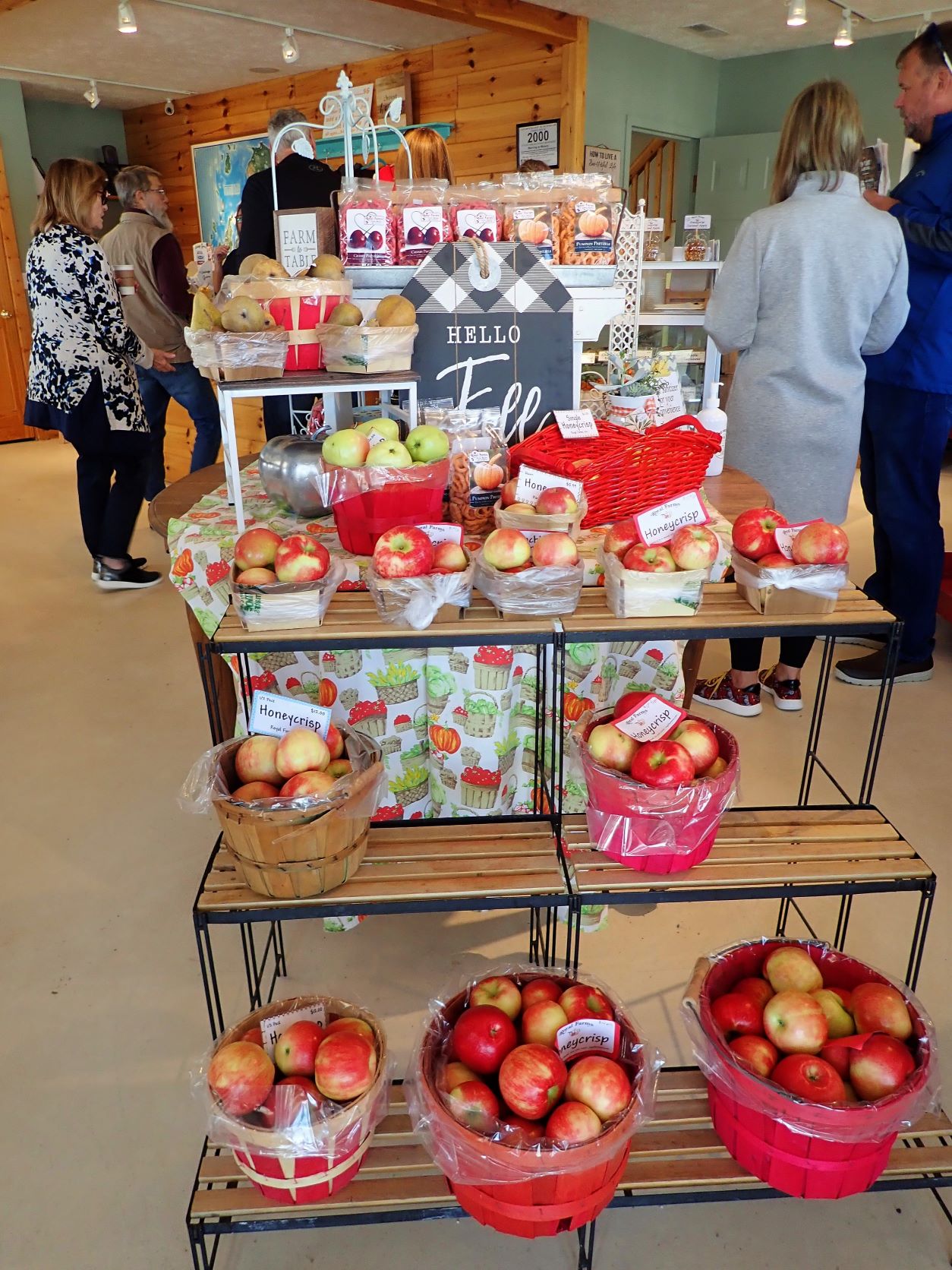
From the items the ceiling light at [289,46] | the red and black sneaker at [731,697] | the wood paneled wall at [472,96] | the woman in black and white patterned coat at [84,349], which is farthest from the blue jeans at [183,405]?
the red and black sneaker at [731,697]

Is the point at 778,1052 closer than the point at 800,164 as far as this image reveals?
Yes

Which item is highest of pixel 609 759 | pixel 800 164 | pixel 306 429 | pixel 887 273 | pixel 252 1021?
pixel 800 164

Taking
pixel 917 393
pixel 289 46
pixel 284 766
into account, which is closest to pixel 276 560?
pixel 284 766

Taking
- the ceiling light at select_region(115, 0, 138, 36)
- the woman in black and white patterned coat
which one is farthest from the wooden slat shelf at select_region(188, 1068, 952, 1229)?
the ceiling light at select_region(115, 0, 138, 36)

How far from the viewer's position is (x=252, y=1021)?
1.30 metres

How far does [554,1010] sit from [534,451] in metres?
1.04

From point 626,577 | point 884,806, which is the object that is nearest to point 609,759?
point 626,577

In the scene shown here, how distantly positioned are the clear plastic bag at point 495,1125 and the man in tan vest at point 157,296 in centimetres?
410

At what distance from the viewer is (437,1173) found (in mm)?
1293

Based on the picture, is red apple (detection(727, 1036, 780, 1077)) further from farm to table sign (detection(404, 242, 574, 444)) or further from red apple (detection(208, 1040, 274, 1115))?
farm to table sign (detection(404, 242, 574, 444))

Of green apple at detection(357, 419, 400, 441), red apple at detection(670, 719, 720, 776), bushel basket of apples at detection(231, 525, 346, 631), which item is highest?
green apple at detection(357, 419, 400, 441)

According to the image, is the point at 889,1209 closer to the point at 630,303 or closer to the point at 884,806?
the point at 884,806

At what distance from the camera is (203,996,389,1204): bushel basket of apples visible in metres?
1.17

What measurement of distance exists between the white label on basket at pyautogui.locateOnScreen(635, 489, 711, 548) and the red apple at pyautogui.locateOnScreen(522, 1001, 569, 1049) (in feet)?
2.29
